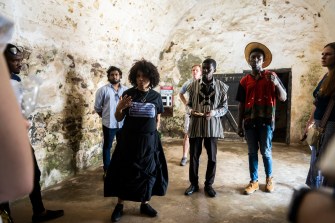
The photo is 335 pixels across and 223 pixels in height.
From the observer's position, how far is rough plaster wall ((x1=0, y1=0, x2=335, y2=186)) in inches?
124

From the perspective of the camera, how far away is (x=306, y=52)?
5570 mm

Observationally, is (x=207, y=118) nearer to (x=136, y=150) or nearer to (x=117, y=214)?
(x=136, y=150)

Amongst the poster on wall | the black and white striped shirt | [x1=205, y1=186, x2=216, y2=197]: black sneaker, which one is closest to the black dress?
the black and white striped shirt

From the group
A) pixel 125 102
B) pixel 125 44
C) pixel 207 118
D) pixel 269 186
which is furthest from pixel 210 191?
pixel 125 44

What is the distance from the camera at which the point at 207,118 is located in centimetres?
298

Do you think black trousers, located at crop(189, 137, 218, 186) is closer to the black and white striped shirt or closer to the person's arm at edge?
the black and white striped shirt

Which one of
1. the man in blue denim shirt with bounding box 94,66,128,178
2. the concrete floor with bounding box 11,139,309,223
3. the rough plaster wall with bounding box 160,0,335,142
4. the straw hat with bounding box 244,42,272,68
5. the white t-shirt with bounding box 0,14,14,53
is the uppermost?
the rough plaster wall with bounding box 160,0,335,142

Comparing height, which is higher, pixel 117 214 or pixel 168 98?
pixel 168 98

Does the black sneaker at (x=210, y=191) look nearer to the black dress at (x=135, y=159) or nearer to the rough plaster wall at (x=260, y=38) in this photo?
the black dress at (x=135, y=159)

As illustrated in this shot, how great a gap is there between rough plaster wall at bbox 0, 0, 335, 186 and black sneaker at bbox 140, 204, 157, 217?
4.90 feet

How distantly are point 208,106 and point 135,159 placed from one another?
46.5 inches

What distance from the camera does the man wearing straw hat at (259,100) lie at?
9.54 ft

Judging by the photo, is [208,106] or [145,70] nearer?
[145,70]

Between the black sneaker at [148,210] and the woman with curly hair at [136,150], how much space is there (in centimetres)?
17
